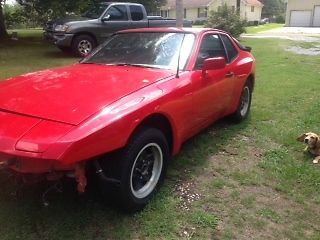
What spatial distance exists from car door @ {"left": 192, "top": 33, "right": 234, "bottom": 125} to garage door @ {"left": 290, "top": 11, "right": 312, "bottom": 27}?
48270 millimetres

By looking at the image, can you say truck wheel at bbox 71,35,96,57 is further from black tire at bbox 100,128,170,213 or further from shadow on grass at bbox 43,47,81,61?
black tire at bbox 100,128,170,213

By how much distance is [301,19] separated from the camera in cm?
4962

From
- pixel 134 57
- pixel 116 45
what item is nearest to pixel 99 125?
pixel 134 57

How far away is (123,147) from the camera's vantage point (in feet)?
10.4

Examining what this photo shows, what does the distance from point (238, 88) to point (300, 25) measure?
48.1 metres

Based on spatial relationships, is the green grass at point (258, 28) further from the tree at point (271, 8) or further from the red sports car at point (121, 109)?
the red sports car at point (121, 109)

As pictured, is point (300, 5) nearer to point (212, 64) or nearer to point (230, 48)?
point (230, 48)

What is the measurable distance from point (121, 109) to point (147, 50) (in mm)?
1621

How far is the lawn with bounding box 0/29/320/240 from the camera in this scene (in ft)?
10.5

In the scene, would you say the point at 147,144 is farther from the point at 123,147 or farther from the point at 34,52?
the point at 34,52

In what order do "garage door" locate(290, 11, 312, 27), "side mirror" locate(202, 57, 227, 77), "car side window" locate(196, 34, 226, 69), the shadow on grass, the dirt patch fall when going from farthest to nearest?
"garage door" locate(290, 11, 312, 27), the shadow on grass, "car side window" locate(196, 34, 226, 69), "side mirror" locate(202, 57, 227, 77), the dirt patch

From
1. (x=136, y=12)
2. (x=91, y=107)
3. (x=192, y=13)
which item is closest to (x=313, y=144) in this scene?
(x=91, y=107)

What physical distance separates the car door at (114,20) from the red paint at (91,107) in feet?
29.0

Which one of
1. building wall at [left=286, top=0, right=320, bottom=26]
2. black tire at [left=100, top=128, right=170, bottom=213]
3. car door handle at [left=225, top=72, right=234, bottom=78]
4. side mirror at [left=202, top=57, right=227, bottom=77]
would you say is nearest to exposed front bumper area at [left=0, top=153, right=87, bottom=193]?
black tire at [left=100, top=128, right=170, bottom=213]
